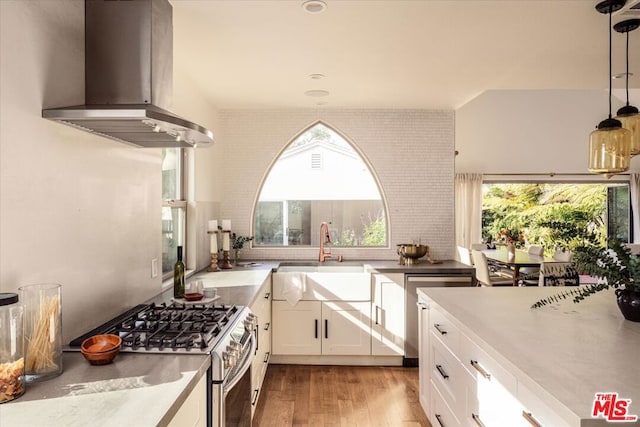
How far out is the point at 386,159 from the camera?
4.74 meters

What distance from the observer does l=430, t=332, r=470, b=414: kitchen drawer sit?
2.10 meters

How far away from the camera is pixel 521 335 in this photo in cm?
179

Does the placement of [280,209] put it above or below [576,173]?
below

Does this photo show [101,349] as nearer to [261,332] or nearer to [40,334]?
[40,334]

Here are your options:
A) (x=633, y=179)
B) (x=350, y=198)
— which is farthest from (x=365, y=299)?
(x=633, y=179)

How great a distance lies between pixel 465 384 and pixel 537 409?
2.30ft

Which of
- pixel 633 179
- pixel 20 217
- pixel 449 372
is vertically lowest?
pixel 449 372

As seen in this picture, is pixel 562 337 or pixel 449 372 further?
pixel 449 372

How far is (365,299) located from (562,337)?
2.40 meters

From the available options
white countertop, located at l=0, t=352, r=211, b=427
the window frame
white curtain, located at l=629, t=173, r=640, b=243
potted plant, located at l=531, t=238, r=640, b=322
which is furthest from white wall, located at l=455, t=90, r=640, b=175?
white countertop, located at l=0, t=352, r=211, b=427

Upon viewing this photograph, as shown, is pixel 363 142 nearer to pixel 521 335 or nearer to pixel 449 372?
pixel 449 372

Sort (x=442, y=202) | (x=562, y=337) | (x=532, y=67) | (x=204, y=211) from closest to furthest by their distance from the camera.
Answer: (x=562, y=337), (x=532, y=67), (x=204, y=211), (x=442, y=202)

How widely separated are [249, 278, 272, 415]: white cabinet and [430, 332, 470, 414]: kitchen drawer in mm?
1144

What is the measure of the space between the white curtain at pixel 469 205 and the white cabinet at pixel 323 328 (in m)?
3.99
